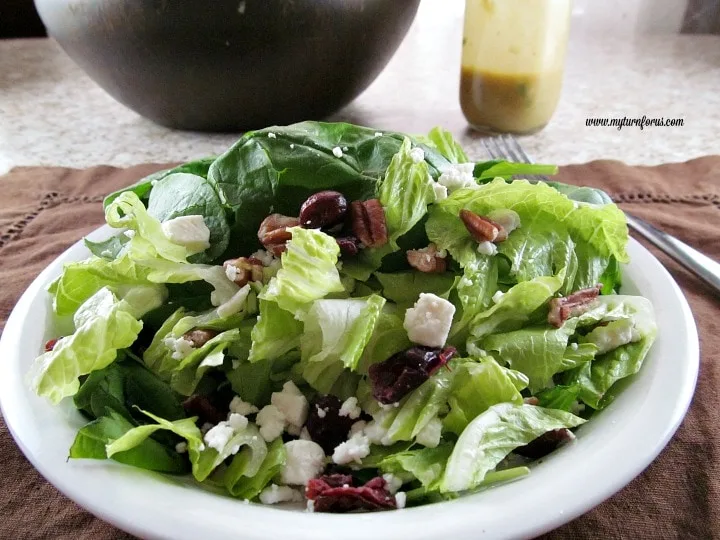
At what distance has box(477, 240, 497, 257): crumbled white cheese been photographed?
2.77 ft

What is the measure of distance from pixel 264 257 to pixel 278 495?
30cm

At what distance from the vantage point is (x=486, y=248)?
84cm

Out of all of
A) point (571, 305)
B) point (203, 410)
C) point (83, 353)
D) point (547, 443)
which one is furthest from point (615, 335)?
point (83, 353)

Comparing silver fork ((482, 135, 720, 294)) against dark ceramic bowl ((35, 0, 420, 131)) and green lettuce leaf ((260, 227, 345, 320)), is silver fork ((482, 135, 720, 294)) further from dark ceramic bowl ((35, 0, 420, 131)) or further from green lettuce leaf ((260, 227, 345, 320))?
green lettuce leaf ((260, 227, 345, 320))

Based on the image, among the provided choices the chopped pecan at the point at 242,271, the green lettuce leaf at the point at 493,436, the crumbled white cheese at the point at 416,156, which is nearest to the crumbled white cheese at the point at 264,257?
the chopped pecan at the point at 242,271

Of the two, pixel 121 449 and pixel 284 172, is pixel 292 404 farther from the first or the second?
pixel 284 172

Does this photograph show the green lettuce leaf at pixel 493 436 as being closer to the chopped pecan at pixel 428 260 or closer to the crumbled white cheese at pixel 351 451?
the crumbled white cheese at pixel 351 451

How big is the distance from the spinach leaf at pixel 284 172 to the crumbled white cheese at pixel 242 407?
222mm

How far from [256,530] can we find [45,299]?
499mm

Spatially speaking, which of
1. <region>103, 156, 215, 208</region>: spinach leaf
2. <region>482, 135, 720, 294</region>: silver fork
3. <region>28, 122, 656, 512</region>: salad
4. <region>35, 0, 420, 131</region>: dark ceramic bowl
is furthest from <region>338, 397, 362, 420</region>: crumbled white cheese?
<region>35, 0, 420, 131</region>: dark ceramic bowl

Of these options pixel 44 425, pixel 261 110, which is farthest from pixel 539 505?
pixel 261 110

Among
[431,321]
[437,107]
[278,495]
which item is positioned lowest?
[437,107]

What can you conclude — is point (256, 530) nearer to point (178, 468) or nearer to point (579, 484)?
point (178, 468)

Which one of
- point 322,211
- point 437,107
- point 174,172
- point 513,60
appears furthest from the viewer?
point 437,107
